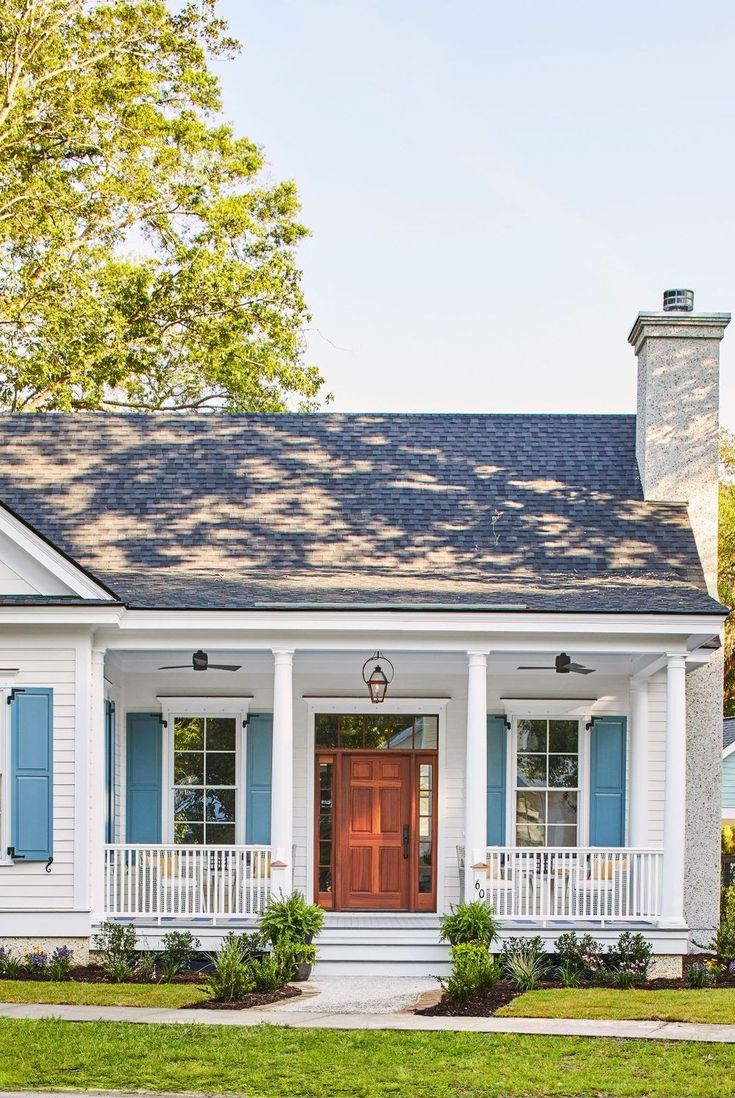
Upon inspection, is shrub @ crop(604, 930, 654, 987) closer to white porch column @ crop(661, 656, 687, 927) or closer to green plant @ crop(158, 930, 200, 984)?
white porch column @ crop(661, 656, 687, 927)

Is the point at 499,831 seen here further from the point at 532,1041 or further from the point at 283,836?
the point at 532,1041

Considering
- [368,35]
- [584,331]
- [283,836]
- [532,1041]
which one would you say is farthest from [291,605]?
[584,331]

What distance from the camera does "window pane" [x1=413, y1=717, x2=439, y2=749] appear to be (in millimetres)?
16672

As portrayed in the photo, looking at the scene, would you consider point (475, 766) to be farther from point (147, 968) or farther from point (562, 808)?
point (147, 968)

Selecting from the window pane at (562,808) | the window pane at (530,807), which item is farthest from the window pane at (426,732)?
the window pane at (562,808)

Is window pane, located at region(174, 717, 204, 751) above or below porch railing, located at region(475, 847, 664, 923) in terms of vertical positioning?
above

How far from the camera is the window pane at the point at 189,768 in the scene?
54.3ft

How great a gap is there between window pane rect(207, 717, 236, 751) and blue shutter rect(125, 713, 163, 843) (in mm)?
578

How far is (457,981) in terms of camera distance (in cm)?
1234

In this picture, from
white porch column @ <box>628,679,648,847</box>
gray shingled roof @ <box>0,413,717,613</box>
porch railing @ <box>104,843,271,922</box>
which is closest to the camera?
porch railing @ <box>104,843,271,922</box>

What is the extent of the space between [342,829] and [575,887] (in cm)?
319

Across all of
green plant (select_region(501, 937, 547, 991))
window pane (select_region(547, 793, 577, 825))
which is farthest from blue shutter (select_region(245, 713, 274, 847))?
green plant (select_region(501, 937, 547, 991))

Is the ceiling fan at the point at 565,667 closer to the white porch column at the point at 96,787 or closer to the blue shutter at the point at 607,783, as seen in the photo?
the blue shutter at the point at 607,783

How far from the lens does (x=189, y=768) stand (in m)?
16.6
